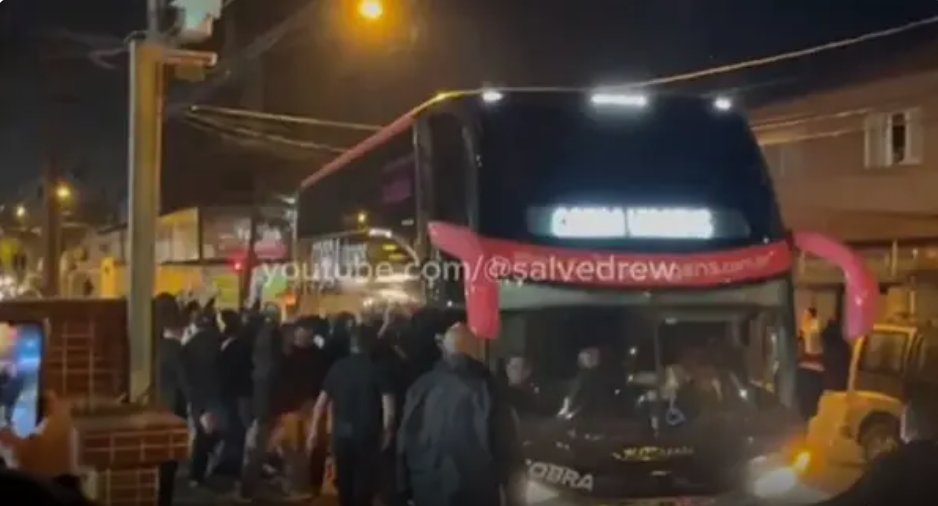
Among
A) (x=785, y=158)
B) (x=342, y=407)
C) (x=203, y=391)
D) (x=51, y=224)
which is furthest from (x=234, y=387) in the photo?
(x=785, y=158)

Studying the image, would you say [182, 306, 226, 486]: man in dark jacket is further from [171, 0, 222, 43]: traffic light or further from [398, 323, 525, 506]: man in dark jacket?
[398, 323, 525, 506]: man in dark jacket

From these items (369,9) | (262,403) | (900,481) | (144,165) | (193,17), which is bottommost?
(262,403)

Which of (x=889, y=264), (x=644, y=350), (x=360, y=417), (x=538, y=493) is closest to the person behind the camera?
(x=538, y=493)

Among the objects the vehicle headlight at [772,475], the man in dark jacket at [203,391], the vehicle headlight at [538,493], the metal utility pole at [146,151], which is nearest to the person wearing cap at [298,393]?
the man in dark jacket at [203,391]

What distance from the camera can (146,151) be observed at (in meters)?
8.30

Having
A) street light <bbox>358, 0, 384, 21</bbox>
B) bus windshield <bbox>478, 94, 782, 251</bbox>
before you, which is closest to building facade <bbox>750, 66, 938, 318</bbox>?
street light <bbox>358, 0, 384, 21</bbox>

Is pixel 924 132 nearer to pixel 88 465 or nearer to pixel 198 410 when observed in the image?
pixel 198 410

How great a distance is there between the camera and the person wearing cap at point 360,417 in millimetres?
9867

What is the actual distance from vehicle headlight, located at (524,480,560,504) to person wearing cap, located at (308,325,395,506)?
1.37 metres

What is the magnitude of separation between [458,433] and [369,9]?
633cm

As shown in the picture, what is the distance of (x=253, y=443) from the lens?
1189 cm

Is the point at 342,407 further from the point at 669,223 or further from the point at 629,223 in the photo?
the point at 669,223

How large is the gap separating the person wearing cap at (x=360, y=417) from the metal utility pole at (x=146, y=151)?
1.94 m

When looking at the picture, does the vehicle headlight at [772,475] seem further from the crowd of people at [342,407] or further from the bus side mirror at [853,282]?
the crowd of people at [342,407]
